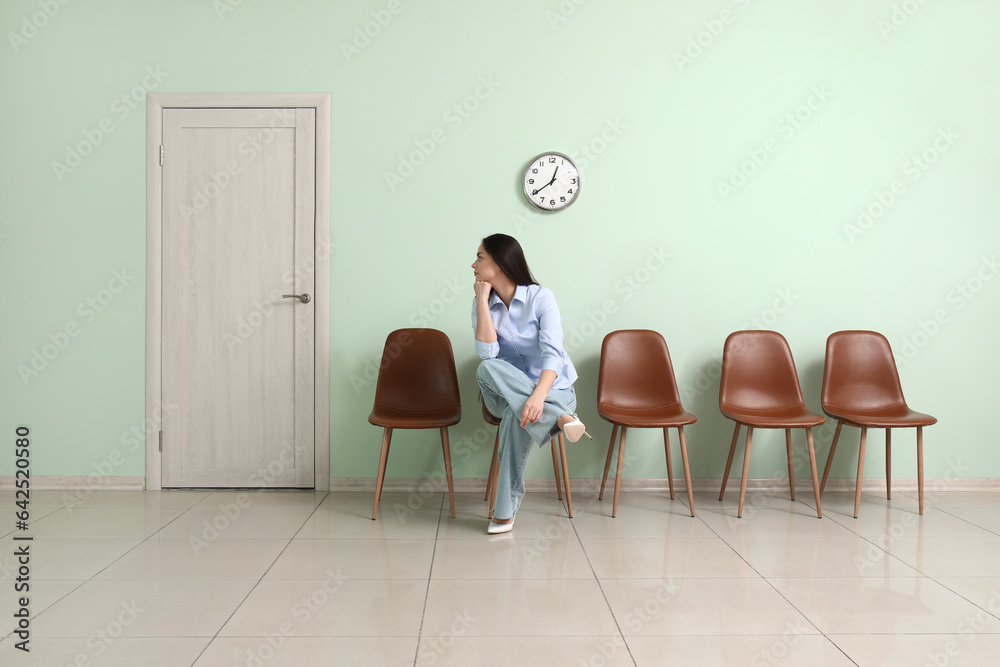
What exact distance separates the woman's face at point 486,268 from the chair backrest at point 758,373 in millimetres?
1262

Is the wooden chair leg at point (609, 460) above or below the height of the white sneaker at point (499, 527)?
above

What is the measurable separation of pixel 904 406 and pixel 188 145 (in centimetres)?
380

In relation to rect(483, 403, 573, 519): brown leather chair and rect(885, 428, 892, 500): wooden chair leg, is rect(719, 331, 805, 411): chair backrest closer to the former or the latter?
rect(885, 428, 892, 500): wooden chair leg

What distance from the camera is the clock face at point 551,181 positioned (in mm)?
3471

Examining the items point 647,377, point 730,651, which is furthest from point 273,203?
point 730,651

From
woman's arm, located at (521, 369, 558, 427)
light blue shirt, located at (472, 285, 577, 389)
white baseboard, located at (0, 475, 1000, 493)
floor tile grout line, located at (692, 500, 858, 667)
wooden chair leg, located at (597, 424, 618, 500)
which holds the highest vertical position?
light blue shirt, located at (472, 285, 577, 389)

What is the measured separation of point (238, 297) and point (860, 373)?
3.15 m

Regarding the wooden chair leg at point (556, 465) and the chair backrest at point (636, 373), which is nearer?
the wooden chair leg at point (556, 465)

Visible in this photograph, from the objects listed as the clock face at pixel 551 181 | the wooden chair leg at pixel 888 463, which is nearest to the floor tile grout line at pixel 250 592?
the clock face at pixel 551 181

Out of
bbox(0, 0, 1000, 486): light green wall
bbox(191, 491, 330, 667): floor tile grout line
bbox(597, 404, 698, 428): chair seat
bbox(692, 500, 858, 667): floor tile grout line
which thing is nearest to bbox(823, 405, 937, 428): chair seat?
bbox(0, 0, 1000, 486): light green wall

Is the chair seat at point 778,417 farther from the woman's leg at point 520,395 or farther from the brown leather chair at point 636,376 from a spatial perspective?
the woman's leg at point 520,395

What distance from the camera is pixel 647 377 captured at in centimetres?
341

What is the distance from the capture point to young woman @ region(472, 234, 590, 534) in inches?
109

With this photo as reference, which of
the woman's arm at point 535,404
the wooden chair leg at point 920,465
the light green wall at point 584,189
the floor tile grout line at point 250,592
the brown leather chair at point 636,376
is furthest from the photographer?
Answer: the light green wall at point 584,189
